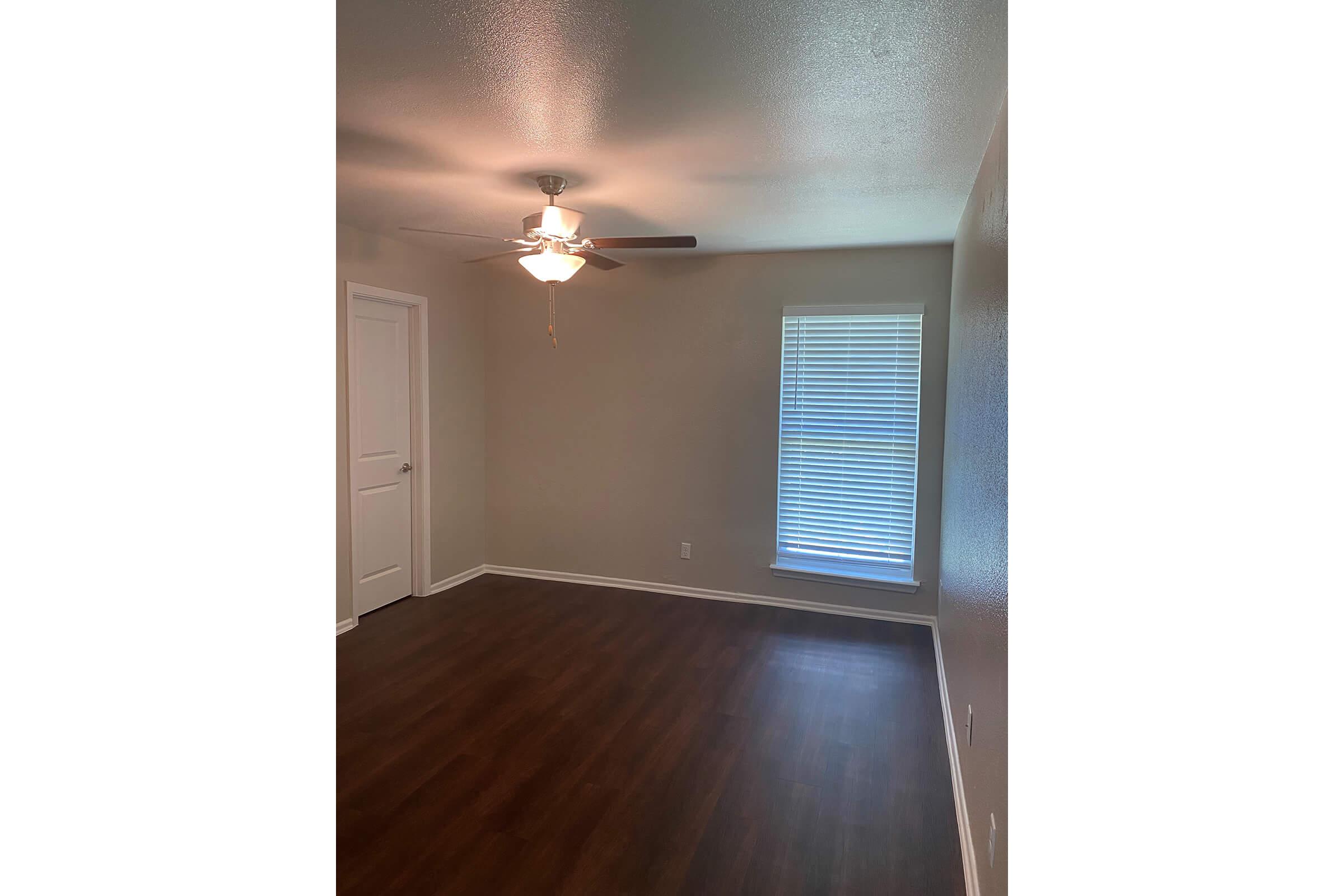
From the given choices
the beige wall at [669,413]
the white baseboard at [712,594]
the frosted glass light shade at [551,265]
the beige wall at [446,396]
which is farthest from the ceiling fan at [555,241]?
the white baseboard at [712,594]

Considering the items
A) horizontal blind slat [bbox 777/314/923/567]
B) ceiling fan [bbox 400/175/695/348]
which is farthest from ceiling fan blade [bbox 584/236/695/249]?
horizontal blind slat [bbox 777/314/923/567]

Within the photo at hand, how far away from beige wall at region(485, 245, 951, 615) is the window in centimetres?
8

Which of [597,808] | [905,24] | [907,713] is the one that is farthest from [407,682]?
[905,24]

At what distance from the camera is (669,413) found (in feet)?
16.4

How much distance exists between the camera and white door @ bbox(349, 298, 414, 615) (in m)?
4.35

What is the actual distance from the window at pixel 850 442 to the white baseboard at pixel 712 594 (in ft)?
0.65

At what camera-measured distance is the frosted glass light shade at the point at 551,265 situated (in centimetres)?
312

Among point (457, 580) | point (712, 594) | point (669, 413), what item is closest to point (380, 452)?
point (457, 580)

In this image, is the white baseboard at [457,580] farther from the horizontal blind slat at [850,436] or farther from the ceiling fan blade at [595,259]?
the ceiling fan blade at [595,259]

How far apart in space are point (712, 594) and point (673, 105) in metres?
3.52
